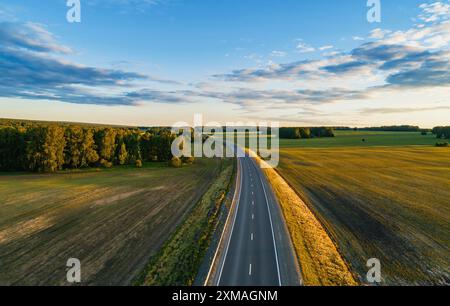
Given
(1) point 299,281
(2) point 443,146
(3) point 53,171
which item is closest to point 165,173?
(3) point 53,171

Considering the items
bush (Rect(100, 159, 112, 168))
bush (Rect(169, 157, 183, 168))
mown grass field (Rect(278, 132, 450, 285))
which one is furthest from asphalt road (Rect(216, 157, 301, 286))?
bush (Rect(100, 159, 112, 168))

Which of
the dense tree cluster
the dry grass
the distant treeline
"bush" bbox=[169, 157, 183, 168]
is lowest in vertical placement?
the dry grass

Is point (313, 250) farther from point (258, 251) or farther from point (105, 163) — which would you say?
point (105, 163)

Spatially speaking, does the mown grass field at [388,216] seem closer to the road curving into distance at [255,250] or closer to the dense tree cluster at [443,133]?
the road curving into distance at [255,250]

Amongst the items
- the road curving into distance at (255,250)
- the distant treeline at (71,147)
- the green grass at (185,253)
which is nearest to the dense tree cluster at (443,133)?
the distant treeline at (71,147)

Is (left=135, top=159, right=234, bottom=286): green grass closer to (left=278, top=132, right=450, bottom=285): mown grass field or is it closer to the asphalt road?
the asphalt road
